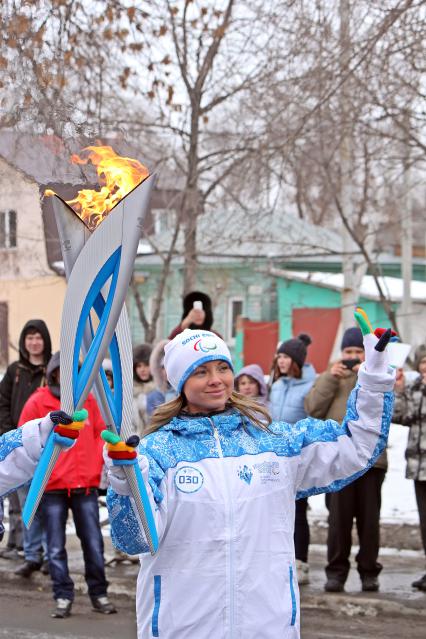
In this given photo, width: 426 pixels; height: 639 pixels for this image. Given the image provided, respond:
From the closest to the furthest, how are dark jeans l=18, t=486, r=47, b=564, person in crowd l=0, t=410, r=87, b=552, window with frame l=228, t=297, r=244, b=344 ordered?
person in crowd l=0, t=410, r=87, b=552, dark jeans l=18, t=486, r=47, b=564, window with frame l=228, t=297, r=244, b=344

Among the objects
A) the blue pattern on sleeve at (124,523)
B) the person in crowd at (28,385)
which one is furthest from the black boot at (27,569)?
the blue pattern on sleeve at (124,523)

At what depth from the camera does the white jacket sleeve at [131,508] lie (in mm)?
3096

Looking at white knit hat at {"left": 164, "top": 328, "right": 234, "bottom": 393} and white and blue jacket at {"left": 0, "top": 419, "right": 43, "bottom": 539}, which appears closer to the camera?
white and blue jacket at {"left": 0, "top": 419, "right": 43, "bottom": 539}

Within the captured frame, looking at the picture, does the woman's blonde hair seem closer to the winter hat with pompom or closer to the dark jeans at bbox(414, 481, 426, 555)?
the dark jeans at bbox(414, 481, 426, 555)

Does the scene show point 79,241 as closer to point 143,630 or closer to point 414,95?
point 143,630

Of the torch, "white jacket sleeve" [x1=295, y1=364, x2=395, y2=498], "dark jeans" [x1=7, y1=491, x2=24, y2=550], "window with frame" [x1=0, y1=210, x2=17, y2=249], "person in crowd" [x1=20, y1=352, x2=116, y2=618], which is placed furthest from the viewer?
"dark jeans" [x1=7, y1=491, x2=24, y2=550]

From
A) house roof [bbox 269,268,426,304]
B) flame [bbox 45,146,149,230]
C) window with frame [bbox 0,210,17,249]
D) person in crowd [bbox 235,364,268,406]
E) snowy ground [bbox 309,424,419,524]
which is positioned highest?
flame [bbox 45,146,149,230]

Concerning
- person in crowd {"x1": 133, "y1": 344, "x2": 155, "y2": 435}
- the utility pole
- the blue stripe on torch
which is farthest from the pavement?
the blue stripe on torch

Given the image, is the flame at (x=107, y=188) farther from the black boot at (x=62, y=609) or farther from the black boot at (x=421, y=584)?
the black boot at (x=421, y=584)

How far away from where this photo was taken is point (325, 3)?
393 inches

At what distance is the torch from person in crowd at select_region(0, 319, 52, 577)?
Result: 17.1ft

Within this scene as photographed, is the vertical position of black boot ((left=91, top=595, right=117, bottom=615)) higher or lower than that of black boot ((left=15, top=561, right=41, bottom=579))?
higher

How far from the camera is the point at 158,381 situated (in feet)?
28.2

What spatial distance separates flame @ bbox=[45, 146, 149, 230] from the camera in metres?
3.43
